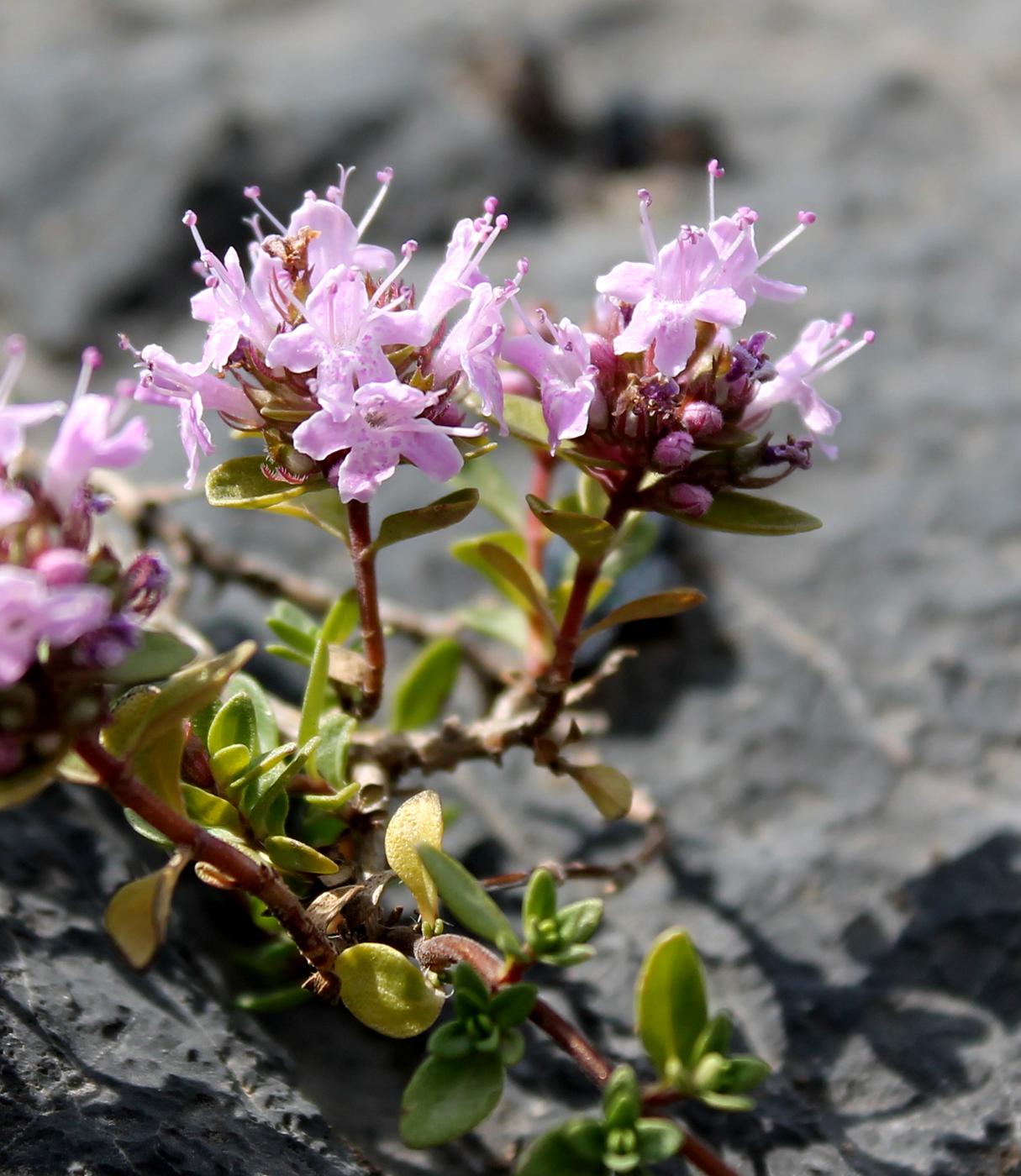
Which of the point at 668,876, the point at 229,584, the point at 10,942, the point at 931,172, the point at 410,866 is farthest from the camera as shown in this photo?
the point at 931,172

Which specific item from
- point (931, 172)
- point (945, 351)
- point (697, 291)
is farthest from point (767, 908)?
point (931, 172)

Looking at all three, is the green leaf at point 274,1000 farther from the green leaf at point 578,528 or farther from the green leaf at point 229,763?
the green leaf at point 578,528

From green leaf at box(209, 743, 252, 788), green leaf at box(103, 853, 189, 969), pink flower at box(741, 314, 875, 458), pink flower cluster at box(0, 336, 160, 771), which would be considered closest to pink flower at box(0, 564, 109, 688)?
pink flower cluster at box(0, 336, 160, 771)

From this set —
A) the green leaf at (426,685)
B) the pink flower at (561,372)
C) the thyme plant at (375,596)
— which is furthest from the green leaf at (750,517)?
the green leaf at (426,685)

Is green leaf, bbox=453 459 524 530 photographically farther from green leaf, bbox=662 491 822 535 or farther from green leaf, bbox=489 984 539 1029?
green leaf, bbox=489 984 539 1029

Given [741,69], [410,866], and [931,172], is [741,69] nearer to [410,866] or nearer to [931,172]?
[931,172]

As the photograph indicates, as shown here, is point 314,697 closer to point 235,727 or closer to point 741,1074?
point 235,727

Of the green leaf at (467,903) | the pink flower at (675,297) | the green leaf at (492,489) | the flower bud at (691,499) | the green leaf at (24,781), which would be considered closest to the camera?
the green leaf at (24,781)
